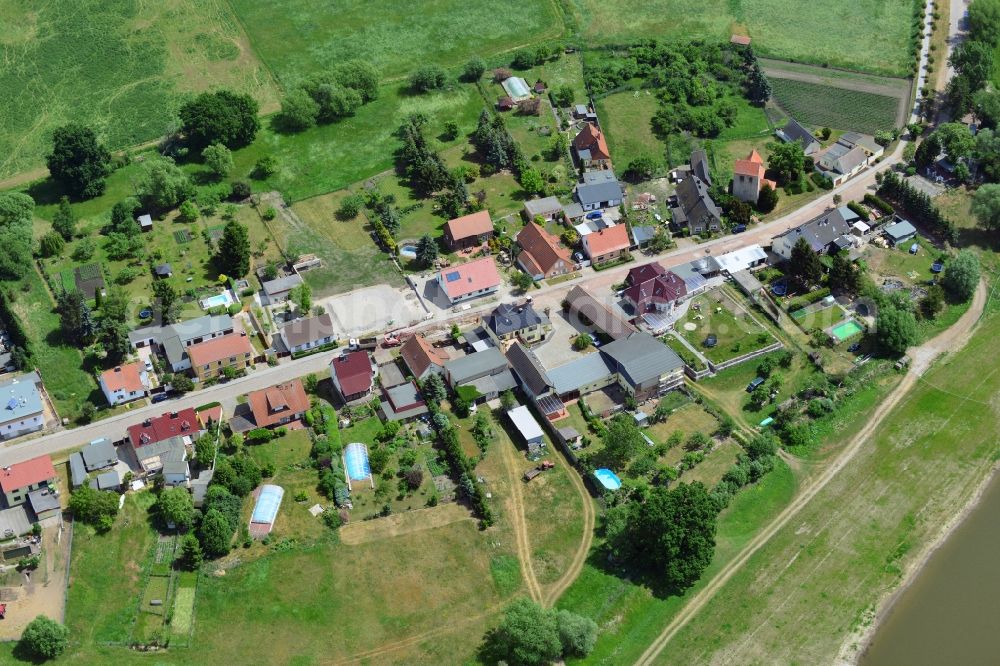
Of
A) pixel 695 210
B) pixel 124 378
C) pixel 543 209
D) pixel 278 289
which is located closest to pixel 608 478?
pixel 695 210

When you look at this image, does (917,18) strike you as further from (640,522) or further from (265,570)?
(265,570)

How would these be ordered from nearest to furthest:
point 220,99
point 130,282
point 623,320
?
point 623,320, point 130,282, point 220,99

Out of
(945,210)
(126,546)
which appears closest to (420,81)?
(945,210)

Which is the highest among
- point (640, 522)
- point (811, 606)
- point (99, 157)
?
point (99, 157)

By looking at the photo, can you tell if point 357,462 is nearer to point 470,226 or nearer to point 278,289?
point 278,289

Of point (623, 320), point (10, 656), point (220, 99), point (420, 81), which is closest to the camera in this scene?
point (10, 656)
